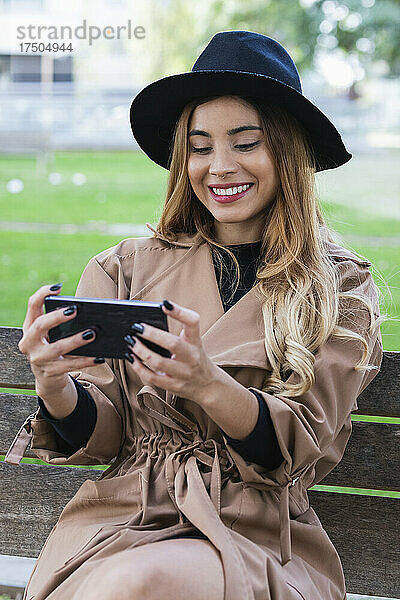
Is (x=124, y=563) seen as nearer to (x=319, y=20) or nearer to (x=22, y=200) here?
(x=22, y=200)

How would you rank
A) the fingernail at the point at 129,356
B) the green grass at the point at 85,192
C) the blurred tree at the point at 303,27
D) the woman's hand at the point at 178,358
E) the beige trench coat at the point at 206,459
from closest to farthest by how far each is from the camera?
the woman's hand at the point at 178,358, the fingernail at the point at 129,356, the beige trench coat at the point at 206,459, the green grass at the point at 85,192, the blurred tree at the point at 303,27

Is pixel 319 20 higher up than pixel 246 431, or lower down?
higher up

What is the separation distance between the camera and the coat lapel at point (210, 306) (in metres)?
2.58

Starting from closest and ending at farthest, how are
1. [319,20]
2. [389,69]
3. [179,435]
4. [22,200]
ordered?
1. [179,435]
2. [22,200]
3. [319,20]
4. [389,69]

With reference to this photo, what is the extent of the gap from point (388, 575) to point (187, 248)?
45.8 inches

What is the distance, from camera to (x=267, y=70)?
2.68m

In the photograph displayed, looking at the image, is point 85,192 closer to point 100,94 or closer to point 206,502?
point 100,94

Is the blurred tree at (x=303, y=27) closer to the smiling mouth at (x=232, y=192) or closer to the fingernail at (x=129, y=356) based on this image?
the smiling mouth at (x=232, y=192)

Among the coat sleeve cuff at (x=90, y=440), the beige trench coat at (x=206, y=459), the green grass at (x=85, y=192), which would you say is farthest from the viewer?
the green grass at (x=85, y=192)

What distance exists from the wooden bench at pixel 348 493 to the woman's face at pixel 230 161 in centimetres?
62

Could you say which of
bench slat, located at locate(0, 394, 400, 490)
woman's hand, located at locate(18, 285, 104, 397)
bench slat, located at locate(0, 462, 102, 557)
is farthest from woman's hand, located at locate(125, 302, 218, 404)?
bench slat, located at locate(0, 462, 102, 557)

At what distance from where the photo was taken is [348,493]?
2.88 meters

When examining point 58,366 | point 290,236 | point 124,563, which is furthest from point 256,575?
point 290,236

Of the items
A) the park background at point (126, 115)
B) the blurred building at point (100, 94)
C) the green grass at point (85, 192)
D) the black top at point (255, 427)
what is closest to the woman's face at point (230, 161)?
the black top at point (255, 427)
